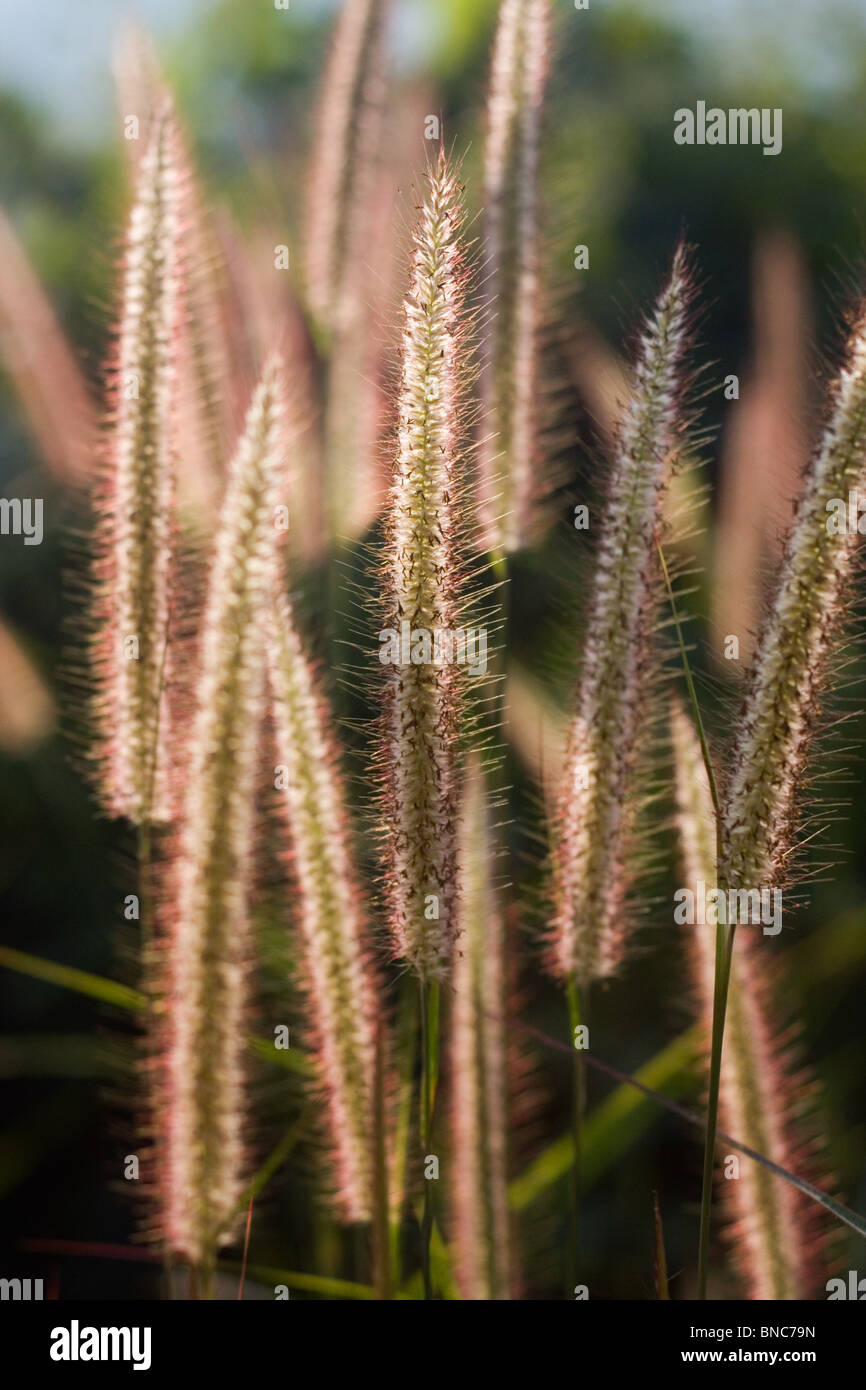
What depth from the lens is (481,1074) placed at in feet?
3.73

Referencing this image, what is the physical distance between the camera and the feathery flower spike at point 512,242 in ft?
3.88

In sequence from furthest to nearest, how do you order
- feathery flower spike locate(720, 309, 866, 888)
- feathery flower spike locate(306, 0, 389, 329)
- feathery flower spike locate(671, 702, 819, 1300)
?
feathery flower spike locate(306, 0, 389, 329), feathery flower spike locate(671, 702, 819, 1300), feathery flower spike locate(720, 309, 866, 888)

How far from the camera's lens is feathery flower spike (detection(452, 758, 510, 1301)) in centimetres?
112

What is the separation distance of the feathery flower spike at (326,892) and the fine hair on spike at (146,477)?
0.38ft

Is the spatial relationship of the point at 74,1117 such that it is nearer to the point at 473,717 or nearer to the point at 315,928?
the point at 315,928

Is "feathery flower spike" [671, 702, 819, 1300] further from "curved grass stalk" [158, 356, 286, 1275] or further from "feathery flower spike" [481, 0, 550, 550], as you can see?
"curved grass stalk" [158, 356, 286, 1275]

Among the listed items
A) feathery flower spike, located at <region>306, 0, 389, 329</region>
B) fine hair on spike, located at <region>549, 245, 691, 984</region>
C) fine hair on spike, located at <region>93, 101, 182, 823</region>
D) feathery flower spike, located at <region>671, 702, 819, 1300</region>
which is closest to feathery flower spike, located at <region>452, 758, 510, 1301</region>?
fine hair on spike, located at <region>549, 245, 691, 984</region>

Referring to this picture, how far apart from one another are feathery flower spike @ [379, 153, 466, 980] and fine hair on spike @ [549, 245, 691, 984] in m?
0.12

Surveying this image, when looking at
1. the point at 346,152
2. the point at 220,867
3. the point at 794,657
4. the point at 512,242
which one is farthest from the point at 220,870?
the point at 346,152

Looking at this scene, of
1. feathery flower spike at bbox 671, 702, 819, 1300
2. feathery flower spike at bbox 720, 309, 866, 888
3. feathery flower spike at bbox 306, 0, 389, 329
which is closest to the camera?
feathery flower spike at bbox 720, 309, 866, 888

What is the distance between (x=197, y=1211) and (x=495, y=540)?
0.70 metres

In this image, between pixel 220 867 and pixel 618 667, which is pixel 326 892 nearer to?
pixel 220 867

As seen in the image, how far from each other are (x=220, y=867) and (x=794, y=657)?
52 centimetres
